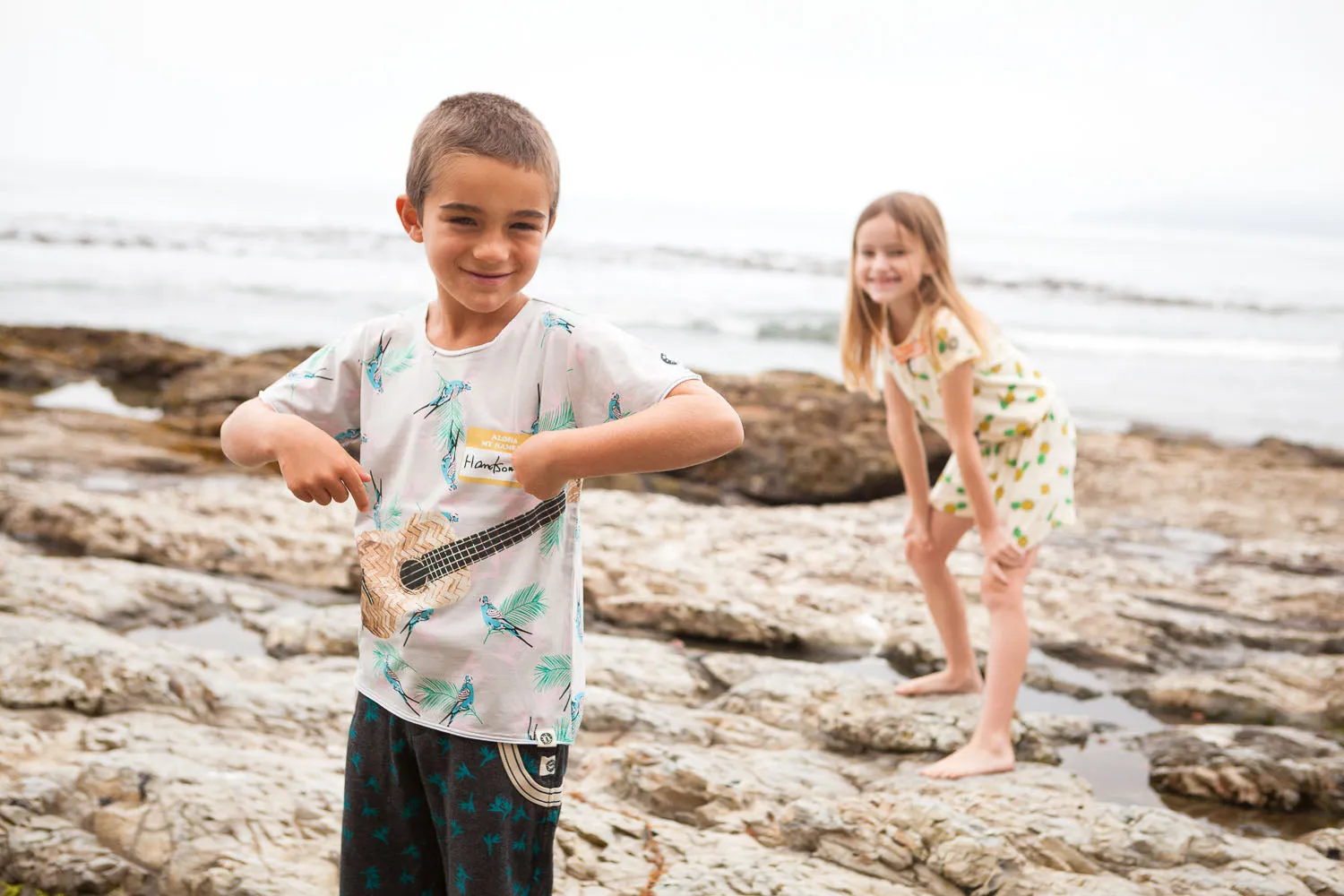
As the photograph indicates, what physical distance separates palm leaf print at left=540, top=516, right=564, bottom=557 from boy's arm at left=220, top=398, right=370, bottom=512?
0.29m

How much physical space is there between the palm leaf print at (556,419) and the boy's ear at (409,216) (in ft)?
1.20

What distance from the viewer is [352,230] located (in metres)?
32.8

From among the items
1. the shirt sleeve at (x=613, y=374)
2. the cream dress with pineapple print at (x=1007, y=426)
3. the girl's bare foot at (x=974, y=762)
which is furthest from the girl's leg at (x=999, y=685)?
the shirt sleeve at (x=613, y=374)

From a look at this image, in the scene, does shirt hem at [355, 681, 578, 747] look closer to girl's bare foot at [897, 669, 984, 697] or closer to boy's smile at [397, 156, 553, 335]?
boy's smile at [397, 156, 553, 335]

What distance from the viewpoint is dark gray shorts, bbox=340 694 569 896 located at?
1671 millimetres

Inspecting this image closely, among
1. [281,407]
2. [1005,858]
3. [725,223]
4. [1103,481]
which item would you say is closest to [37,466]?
[281,407]

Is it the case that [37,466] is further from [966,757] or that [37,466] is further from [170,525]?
[966,757]

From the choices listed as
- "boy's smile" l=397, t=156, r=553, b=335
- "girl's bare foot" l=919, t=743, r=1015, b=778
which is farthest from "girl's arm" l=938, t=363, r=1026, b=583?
"boy's smile" l=397, t=156, r=553, b=335

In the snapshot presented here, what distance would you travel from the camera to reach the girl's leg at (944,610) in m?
3.94

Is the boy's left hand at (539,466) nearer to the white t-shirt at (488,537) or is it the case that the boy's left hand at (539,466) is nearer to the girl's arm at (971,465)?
the white t-shirt at (488,537)

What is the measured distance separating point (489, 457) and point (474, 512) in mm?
90

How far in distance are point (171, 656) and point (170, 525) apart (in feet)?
6.16

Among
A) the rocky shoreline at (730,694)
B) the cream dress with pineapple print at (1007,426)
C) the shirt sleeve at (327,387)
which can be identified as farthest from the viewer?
the cream dress with pineapple print at (1007,426)

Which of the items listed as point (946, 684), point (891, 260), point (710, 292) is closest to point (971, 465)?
point (891, 260)
